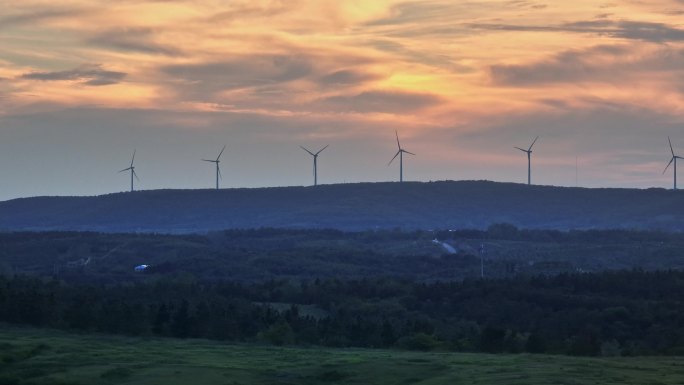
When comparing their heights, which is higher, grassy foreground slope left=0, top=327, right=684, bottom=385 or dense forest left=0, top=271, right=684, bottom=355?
dense forest left=0, top=271, right=684, bottom=355

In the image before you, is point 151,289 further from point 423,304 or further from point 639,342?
point 639,342

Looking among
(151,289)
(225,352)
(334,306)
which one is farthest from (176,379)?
(151,289)

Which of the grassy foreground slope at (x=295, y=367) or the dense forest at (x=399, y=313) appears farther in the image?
the dense forest at (x=399, y=313)

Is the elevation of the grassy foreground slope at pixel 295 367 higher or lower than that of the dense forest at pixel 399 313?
lower

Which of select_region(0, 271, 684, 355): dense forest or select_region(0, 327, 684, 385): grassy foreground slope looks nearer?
select_region(0, 327, 684, 385): grassy foreground slope

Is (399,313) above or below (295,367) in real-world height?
above
